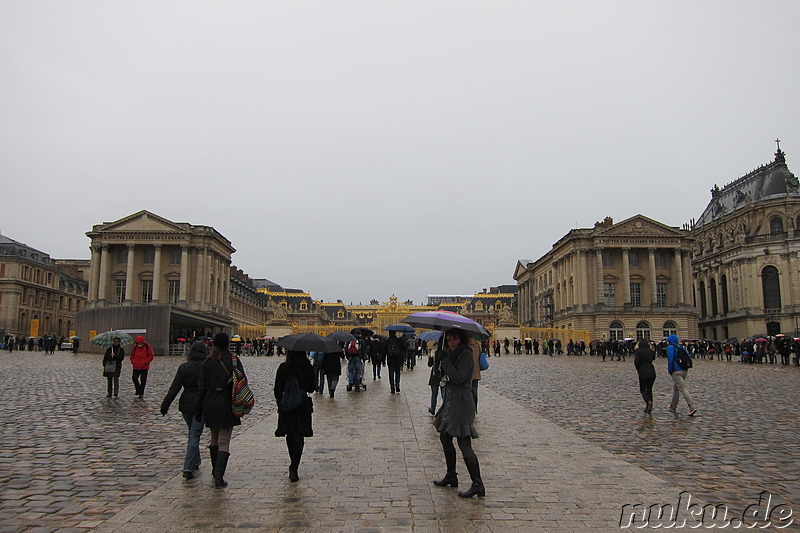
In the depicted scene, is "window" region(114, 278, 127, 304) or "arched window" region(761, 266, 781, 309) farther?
"arched window" region(761, 266, 781, 309)

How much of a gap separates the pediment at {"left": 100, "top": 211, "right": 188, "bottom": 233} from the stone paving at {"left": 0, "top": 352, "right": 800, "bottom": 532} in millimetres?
55083

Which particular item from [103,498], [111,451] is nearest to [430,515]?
[103,498]

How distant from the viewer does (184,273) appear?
65688mm

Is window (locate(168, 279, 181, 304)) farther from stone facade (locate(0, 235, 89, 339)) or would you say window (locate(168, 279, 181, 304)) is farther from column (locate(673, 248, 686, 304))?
column (locate(673, 248, 686, 304))

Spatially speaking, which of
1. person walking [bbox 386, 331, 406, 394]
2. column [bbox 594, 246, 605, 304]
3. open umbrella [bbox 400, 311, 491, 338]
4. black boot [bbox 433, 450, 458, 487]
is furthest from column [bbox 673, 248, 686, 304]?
black boot [bbox 433, 450, 458, 487]

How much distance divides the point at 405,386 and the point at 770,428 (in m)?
11.6

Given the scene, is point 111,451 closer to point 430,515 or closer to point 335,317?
point 430,515

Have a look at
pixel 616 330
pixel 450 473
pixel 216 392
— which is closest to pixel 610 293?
pixel 616 330

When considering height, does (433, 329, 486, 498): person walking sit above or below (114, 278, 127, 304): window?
below

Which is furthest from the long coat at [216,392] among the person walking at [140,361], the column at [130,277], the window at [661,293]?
the window at [661,293]

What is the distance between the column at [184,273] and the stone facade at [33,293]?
674 inches

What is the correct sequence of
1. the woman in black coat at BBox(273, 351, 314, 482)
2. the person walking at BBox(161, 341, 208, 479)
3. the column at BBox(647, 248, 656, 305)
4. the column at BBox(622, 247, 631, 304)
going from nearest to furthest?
the woman in black coat at BBox(273, 351, 314, 482), the person walking at BBox(161, 341, 208, 479), the column at BBox(647, 248, 656, 305), the column at BBox(622, 247, 631, 304)

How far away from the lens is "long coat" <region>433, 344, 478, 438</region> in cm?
659

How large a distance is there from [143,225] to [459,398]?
67570mm
